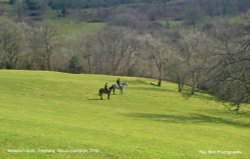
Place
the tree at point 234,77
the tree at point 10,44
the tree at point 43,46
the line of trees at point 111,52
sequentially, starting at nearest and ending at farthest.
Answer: the tree at point 234,77 → the line of trees at point 111,52 → the tree at point 10,44 → the tree at point 43,46

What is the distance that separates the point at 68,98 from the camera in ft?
172

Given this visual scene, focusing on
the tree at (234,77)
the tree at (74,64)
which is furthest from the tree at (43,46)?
the tree at (234,77)

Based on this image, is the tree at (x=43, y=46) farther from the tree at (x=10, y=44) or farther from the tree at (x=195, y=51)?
the tree at (x=195, y=51)

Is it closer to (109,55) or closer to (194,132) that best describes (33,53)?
(109,55)

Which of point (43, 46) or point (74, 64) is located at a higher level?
point (43, 46)

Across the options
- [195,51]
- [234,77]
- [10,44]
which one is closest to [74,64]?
[10,44]

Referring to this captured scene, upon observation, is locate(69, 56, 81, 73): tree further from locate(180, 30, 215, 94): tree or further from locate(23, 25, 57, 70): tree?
locate(180, 30, 215, 94): tree

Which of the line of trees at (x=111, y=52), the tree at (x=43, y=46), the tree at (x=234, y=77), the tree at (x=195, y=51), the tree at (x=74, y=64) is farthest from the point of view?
the tree at (x=74, y=64)

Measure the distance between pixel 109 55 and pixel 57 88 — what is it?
63.2m

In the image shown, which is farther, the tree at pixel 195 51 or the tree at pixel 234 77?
the tree at pixel 195 51

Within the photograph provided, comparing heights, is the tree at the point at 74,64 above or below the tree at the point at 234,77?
below

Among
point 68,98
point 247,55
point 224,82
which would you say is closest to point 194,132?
point 224,82

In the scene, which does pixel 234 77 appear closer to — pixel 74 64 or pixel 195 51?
pixel 195 51

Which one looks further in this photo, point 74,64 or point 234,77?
point 74,64
